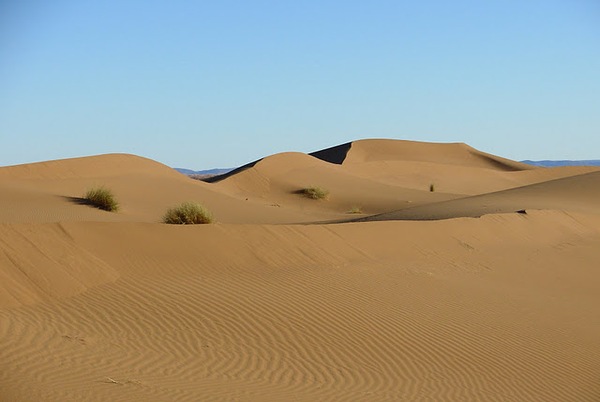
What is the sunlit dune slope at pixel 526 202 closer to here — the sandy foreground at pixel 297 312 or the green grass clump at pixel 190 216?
the sandy foreground at pixel 297 312

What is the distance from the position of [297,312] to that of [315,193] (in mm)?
30529

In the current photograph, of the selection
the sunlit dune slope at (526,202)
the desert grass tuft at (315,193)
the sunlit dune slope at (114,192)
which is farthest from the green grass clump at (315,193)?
the sunlit dune slope at (526,202)

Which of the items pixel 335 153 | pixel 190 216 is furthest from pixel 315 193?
→ pixel 335 153

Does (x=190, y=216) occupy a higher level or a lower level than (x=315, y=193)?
lower

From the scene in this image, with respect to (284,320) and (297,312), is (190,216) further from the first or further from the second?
(284,320)

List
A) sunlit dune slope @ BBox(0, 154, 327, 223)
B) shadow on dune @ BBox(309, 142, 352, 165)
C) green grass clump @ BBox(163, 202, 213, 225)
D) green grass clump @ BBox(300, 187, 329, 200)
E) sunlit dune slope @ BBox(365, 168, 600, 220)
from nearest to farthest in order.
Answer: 1. green grass clump @ BBox(163, 202, 213, 225)
2. sunlit dune slope @ BBox(0, 154, 327, 223)
3. sunlit dune slope @ BBox(365, 168, 600, 220)
4. green grass clump @ BBox(300, 187, 329, 200)
5. shadow on dune @ BBox(309, 142, 352, 165)

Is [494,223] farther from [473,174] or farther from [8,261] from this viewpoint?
[473,174]

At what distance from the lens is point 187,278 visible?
1166cm

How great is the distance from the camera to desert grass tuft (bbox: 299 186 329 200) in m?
40.7

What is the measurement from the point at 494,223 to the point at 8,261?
13.2 meters

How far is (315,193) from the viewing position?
134 feet

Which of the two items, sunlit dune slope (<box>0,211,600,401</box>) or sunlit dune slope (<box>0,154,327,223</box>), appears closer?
sunlit dune slope (<box>0,211,600,401</box>)

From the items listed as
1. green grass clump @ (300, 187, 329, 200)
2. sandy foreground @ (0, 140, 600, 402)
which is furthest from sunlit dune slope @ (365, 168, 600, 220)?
green grass clump @ (300, 187, 329, 200)

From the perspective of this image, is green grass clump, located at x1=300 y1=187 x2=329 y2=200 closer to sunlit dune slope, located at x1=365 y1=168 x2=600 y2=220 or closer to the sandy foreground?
sunlit dune slope, located at x1=365 y1=168 x2=600 y2=220
